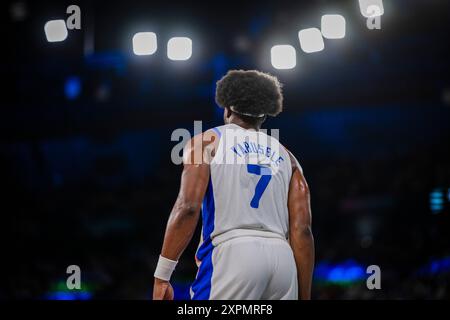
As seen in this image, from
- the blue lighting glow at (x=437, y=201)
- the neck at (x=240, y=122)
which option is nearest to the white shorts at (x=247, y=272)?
the neck at (x=240, y=122)

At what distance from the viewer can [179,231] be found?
2545mm

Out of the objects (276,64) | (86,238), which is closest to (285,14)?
(276,64)

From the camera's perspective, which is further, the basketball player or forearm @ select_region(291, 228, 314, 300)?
forearm @ select_region(291, 228, 314, 300)

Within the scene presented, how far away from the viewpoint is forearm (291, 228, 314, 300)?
2641 mm

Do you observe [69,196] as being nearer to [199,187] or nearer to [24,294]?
[24,294]

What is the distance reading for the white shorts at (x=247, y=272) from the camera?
2426 mm

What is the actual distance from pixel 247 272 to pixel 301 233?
404 millimetres

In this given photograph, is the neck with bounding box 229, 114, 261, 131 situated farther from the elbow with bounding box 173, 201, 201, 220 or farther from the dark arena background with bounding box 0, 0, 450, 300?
the dark arena background with bounding box 0, 0, 450, 300

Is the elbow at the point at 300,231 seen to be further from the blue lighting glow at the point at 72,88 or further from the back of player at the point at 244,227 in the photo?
the blue lighting glow at the point at 72,88

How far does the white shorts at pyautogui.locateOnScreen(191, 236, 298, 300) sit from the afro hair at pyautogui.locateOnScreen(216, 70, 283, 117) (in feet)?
2.07

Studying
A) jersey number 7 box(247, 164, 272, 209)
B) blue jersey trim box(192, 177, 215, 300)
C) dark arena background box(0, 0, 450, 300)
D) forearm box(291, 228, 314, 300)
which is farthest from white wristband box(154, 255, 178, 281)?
dark arena background box(0, 0, 450, 300)

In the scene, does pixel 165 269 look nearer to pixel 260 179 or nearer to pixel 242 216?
pixel 242 216

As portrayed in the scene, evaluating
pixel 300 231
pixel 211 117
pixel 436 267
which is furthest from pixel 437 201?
pixel 300 231

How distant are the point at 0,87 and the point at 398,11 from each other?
6124mm
